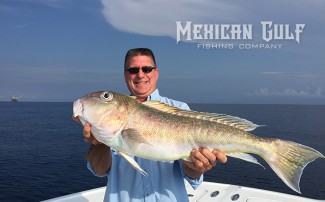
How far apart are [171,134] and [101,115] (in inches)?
34.8

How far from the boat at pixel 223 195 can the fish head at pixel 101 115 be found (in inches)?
176

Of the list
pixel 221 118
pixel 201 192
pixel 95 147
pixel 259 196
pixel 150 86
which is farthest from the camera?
pixel 201 192

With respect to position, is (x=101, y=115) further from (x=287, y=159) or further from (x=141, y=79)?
(x=287, y=159)

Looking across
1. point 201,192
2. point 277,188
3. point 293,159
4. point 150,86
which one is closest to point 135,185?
point 150,86

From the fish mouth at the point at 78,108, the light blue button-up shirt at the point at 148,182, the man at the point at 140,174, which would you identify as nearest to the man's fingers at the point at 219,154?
the man at the point at 140,174

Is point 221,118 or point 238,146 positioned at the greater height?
point 221,118

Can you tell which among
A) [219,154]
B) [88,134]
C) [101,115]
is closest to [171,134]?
[219,154]

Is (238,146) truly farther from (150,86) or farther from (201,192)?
(201,192)

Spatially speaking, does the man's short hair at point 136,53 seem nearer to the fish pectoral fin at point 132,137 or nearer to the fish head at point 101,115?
the fish head at point 101,115

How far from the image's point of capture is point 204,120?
13.7ft

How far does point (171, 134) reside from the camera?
4086mm

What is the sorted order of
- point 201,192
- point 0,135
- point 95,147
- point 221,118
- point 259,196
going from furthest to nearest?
point 0,135
point 201,192
point 259,196
point 95,147
point 221,118

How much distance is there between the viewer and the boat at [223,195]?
27.0 ft

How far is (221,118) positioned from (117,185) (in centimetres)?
179
